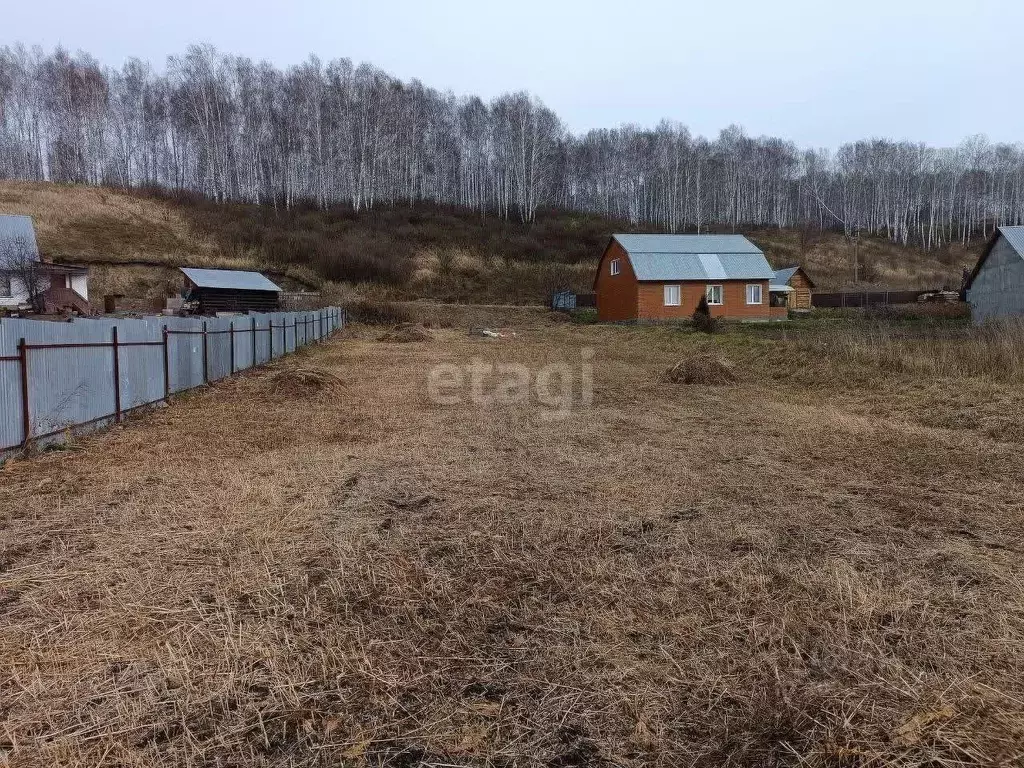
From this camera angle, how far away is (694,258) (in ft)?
119

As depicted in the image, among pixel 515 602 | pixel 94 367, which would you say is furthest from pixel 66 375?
pixel 515 602

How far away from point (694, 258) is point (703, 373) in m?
24.6

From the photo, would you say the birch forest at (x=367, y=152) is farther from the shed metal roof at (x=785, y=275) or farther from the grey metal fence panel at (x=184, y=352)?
the grey metal fence panel at (x=184, y=352)

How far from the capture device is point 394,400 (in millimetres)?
11336

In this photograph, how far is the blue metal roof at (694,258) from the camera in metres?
35.4

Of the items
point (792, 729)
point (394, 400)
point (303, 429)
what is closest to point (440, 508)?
point (792, 729)

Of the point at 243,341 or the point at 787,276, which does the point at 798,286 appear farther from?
the point at 243,341

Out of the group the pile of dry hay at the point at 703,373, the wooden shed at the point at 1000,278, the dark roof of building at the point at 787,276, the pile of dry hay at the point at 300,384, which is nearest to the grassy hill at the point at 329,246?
the dark roof of building at the point at 787,276

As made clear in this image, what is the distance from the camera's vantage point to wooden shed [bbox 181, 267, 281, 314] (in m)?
34.8

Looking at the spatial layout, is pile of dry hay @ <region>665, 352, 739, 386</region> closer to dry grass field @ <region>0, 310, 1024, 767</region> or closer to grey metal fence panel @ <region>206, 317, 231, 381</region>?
dry grass field @ <region>0, 310, 1024, 767</region>

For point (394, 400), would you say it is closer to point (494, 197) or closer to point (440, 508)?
point (440, 508)

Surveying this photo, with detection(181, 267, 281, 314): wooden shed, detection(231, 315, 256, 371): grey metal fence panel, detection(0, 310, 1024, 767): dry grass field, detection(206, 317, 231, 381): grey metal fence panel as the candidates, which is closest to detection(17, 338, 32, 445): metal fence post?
detection(0, 310, 1024, 767): dry grass field

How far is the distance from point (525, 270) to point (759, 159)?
47.9 m

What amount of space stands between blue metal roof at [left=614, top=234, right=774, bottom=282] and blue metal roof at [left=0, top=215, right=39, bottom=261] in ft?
102
